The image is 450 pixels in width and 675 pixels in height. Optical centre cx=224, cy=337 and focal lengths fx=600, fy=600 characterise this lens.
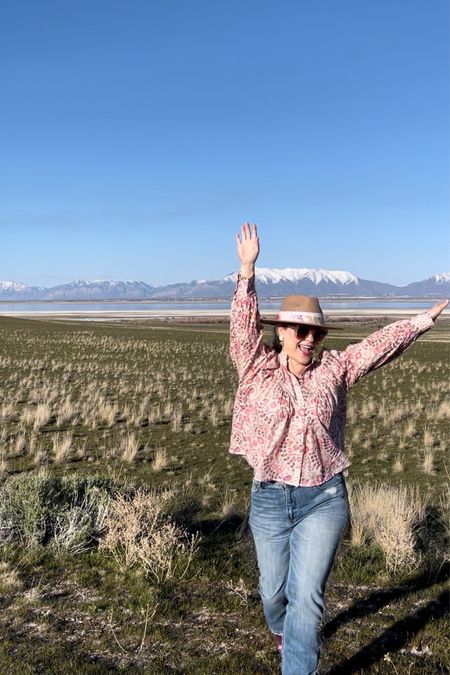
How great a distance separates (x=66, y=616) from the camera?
438cm

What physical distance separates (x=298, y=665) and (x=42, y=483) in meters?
4.20

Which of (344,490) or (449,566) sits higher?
(344,490)

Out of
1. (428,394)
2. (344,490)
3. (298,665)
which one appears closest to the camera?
(298,665)

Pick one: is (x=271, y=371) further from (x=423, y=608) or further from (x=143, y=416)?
(x=143, y=416)

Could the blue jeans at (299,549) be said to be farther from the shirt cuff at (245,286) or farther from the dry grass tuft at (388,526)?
the dry grass tuft at (388,526)

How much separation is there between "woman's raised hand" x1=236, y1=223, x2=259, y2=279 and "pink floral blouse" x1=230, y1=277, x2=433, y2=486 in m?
0.07

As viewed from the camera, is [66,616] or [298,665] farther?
[66,616]

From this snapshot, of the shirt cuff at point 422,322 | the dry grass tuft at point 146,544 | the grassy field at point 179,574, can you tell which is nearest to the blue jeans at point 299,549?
the grassy field at point 179,574

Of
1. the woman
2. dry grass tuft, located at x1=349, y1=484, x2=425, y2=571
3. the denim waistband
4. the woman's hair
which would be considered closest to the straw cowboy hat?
the woman

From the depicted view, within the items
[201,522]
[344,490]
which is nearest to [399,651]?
[344,490]

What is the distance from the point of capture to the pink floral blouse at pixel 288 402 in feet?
10.7

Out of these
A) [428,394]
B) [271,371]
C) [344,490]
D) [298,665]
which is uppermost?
[271,371]

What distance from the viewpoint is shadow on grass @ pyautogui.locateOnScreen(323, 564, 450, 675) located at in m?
3.89

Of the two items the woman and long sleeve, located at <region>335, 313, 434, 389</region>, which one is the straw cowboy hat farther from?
A: long sleeve, located at <region>335, 313, 434, 389</region>
